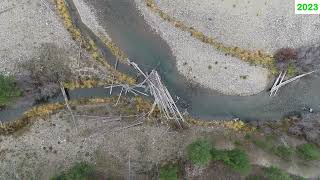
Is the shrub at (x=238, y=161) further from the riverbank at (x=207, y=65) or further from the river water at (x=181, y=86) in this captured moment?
the riverbank at (x=207, y=65)

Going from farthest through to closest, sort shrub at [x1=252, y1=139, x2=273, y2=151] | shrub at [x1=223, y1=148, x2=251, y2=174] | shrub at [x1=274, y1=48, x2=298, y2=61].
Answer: shrub at [x1=274, y1=48, x2=298, y2=61], shrub at [x1=252, y1=139, x2=273, y2=151], shrub at [x1=223, y1=148, x2=251, y2=174]

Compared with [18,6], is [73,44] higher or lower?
lower

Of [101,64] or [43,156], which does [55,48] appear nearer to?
[101,64]

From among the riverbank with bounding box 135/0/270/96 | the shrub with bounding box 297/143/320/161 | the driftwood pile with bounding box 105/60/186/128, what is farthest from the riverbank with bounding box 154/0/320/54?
the shrub with bounding box 297/143/320/161

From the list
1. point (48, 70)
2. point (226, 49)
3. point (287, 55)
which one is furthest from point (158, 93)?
point (287, 55)

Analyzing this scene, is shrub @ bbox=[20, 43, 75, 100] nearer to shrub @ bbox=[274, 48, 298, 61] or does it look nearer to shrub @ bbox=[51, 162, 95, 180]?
shrub @ bbox=[51, 162, 95, 180]

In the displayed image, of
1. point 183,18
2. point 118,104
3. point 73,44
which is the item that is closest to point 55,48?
point 73,44

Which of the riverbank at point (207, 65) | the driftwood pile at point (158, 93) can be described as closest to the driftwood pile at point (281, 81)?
the riverbank at point (207, 65)
